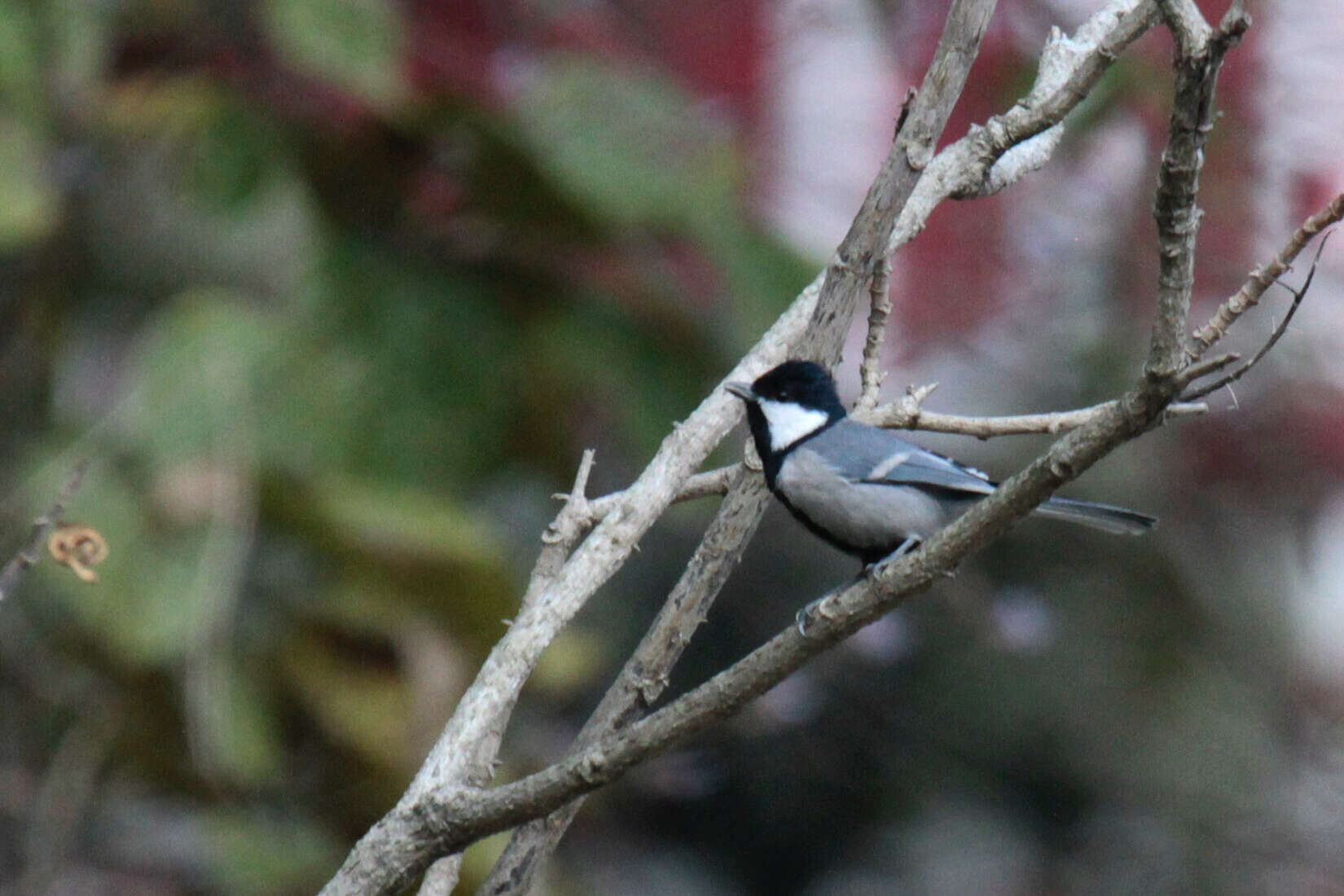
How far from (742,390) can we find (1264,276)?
2.49 feet

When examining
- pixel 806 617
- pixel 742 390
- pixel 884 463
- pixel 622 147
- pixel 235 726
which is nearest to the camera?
pixel 806 617

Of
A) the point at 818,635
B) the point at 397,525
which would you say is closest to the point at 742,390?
the point at 818,635

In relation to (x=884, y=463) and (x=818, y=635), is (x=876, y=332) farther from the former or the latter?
(x=818, y=635)

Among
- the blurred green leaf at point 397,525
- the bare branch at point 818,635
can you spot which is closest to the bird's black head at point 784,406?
the bare branch at point 818,635

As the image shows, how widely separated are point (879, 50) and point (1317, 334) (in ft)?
3.71

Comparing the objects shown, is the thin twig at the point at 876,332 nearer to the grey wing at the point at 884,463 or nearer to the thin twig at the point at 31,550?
the grey wing at the point at 884,463

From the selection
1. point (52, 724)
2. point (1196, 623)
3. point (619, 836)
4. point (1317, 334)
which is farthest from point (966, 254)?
point (52, 724)

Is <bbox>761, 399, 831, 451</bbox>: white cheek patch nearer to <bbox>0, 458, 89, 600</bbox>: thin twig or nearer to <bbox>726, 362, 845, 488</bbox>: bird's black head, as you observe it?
<bbox>726, 362, 845, 488</bbox>: bird's black head

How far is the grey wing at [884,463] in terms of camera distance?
1.84m

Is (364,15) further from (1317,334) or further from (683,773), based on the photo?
(1317,334)

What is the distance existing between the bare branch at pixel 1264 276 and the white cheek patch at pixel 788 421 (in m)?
0.74

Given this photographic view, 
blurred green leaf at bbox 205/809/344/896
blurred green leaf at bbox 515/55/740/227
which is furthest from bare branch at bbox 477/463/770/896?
blurred green leaf at bbox 515/55/740/227

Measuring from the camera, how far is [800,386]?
1898 mm

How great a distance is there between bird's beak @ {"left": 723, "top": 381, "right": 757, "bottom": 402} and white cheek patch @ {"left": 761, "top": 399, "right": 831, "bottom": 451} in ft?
0.17
